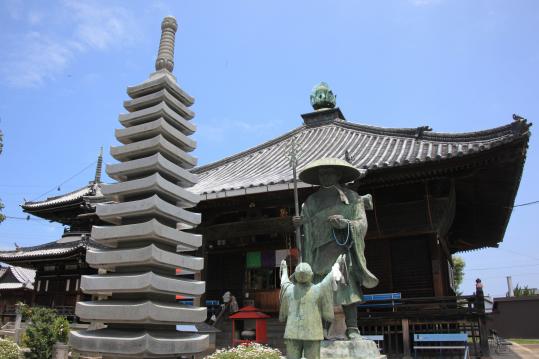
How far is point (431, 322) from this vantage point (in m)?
11.8

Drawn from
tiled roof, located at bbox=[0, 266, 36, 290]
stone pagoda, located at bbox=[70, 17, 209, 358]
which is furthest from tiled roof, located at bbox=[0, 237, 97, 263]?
tiled roof, located at bbox=[0, 266, 36, 290]

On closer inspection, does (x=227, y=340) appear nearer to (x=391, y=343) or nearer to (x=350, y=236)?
(x=391, y=343)

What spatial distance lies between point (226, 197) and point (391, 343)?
6773mm

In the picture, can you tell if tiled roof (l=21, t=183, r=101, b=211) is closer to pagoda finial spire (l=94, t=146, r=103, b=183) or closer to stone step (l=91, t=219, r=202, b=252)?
pagoda finial spire (l=94, t=146, r=103, b=183)

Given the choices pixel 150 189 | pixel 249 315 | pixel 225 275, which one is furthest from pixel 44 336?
pixel 150 189

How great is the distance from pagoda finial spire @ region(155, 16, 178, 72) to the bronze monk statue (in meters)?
5.32

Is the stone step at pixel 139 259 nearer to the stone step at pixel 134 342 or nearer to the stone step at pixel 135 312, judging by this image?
the stone step at pixel 135 312

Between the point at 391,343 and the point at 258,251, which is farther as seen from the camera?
the point at 258,251

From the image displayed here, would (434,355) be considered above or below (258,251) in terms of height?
below

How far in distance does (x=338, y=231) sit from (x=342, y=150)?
1098 cm

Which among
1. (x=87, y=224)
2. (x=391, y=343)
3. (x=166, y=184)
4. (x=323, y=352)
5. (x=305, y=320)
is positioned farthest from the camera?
(x=87, y=224)

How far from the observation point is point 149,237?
877 centimetres

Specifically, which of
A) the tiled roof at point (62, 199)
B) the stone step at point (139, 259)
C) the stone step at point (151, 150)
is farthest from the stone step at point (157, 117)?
the tiled roof at point (62, 199)

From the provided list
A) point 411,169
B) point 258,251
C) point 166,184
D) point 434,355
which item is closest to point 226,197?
point 258,251
